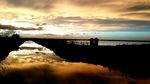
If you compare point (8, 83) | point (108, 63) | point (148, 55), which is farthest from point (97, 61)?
point (8, 83)

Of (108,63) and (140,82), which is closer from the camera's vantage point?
(140,82)

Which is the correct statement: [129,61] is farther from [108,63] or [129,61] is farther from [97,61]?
[97,61]

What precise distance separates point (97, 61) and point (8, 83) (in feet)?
44.4

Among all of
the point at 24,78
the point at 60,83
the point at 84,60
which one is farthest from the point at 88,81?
the point at 84,60

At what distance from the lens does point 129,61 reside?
24.1 m

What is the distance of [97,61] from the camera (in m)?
27.7

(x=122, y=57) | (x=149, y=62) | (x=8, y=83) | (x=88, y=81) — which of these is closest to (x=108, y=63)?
(x=122, y=57)

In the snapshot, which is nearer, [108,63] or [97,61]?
[108,63]

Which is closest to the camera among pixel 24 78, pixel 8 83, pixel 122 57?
pixel 8 83

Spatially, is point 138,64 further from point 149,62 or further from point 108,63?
point 108,63

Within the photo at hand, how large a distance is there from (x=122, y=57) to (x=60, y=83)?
1072cm

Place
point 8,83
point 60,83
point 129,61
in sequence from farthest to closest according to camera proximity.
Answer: point 129,61 → point 60,83 → point 8,83

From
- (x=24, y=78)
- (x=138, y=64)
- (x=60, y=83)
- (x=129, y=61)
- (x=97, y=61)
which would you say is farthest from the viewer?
(x=97, y=61)

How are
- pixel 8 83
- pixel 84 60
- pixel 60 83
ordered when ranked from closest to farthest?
pixel 8 83 < pixel 60 83 < pixel 84 60
